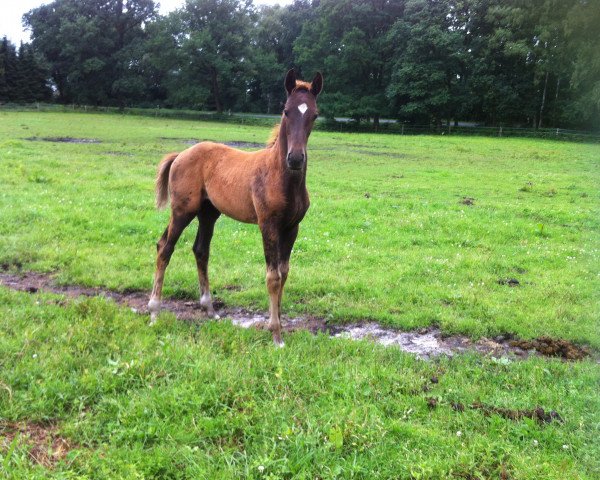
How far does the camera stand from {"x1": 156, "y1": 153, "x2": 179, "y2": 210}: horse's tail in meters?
7.21

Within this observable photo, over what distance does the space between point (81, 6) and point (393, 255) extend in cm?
8081

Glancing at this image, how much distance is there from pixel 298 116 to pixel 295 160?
55 cm

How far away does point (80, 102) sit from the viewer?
→ 237 feet

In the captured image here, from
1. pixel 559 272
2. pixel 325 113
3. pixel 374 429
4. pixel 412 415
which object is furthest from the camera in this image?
pixel 325 113

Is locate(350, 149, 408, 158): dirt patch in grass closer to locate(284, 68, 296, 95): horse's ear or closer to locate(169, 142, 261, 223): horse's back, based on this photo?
locate(169, 142, 261, 223): horse's back

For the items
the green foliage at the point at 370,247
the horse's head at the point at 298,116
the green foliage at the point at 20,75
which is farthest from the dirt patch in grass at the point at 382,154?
the green foliage at the point at 20,75

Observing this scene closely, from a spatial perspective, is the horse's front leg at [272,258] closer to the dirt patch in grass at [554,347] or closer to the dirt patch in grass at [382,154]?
the dirt patch in grass at [554,347]

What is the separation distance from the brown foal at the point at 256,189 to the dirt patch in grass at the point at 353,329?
41 cm

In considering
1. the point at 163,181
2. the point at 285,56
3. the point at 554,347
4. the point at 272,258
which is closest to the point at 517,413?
the point at 554,347

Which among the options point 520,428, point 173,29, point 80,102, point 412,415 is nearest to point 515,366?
point 520,428

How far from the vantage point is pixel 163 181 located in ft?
23.8

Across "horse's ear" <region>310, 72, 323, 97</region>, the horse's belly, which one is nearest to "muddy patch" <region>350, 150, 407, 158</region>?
the horse's belly

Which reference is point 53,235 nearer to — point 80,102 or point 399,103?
point 399,103

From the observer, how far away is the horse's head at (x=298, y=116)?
5.10m
